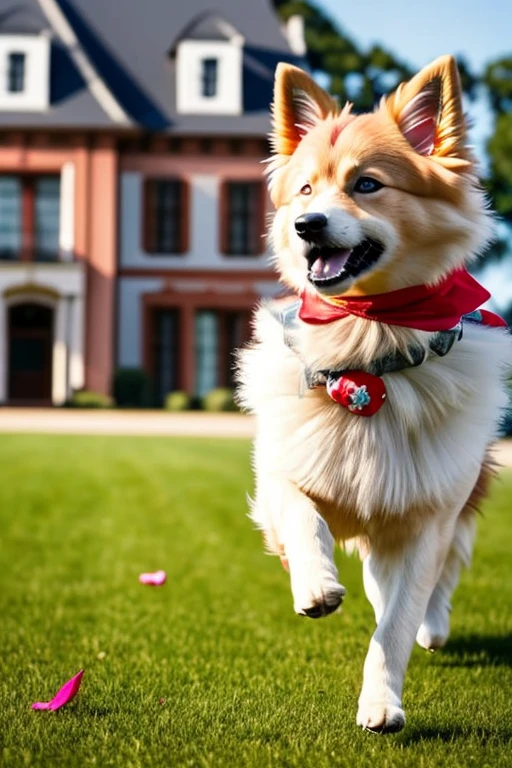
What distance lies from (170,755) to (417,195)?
192 centimetres

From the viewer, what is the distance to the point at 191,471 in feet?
50.3

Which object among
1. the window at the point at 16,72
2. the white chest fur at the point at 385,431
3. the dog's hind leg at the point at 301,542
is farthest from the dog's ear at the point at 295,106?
the window at the point at 16,72

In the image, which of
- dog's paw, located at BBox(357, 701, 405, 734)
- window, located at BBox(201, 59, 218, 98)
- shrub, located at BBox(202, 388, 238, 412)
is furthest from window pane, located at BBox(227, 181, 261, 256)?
dog's paw, located at BBox(357, 701, 405, 734)

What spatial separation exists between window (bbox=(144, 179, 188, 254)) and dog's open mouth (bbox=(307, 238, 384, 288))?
2781cm

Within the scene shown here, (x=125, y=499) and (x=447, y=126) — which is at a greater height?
(x=447, y=126)

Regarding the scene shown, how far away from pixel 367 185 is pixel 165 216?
92.0ft

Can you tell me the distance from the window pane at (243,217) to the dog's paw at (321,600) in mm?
27843

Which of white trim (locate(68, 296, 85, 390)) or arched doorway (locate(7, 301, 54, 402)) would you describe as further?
arched doorway (locate(7, 301, 54, 402))

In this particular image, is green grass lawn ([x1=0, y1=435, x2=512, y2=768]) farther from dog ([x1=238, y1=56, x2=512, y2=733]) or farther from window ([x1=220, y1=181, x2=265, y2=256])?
window ([x1=220, y1=181, x2=265, y2=256])

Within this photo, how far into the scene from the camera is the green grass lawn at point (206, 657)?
3.52 meters

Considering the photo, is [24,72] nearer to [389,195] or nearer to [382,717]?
[389,195]

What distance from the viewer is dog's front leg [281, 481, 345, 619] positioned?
3.22 m

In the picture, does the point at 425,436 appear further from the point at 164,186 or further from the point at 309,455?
the point at 164,186

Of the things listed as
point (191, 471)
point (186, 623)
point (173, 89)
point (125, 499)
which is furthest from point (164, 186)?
point (186, 623)
